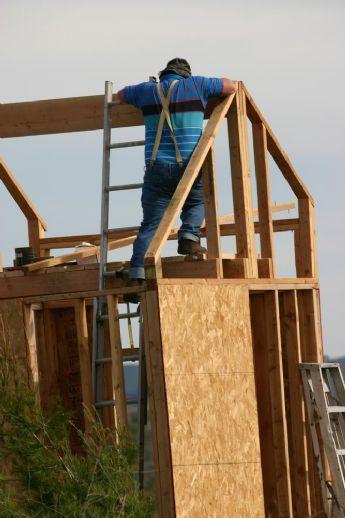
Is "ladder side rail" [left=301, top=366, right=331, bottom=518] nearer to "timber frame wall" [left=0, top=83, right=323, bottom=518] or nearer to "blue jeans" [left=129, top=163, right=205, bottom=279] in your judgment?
"timber frame wall" [left=0, top=83, right=323, bottom=518]

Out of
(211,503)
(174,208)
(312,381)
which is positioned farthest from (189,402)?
(312,381)

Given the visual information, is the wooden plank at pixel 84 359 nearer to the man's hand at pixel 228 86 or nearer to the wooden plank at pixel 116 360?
the wooden plank at pixel 116 360

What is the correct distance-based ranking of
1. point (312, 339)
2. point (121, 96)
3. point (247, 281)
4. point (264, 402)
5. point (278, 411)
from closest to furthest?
point (247, 281) → point (121, 96) → point (278, 411) → point (264, 402) → point (312, 339)

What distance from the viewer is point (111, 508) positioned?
12.6 meters

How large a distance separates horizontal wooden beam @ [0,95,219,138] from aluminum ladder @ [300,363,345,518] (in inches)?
126

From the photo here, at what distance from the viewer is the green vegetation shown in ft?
41.4

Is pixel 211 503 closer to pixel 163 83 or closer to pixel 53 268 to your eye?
pixel 53 268

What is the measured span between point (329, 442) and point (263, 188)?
273 centimetres

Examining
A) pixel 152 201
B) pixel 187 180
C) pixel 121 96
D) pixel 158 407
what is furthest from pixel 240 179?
pixel 158 407

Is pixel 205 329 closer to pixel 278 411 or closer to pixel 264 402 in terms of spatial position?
pixel 278 411

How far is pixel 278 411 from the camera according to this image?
15281 mm

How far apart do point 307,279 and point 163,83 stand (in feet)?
10.6

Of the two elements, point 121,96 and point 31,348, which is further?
point 121,96

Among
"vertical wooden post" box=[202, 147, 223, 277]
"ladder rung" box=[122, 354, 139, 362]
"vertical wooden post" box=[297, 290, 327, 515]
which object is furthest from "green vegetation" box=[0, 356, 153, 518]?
"vertical wooden post" box=[297, 290, 327, 515]
